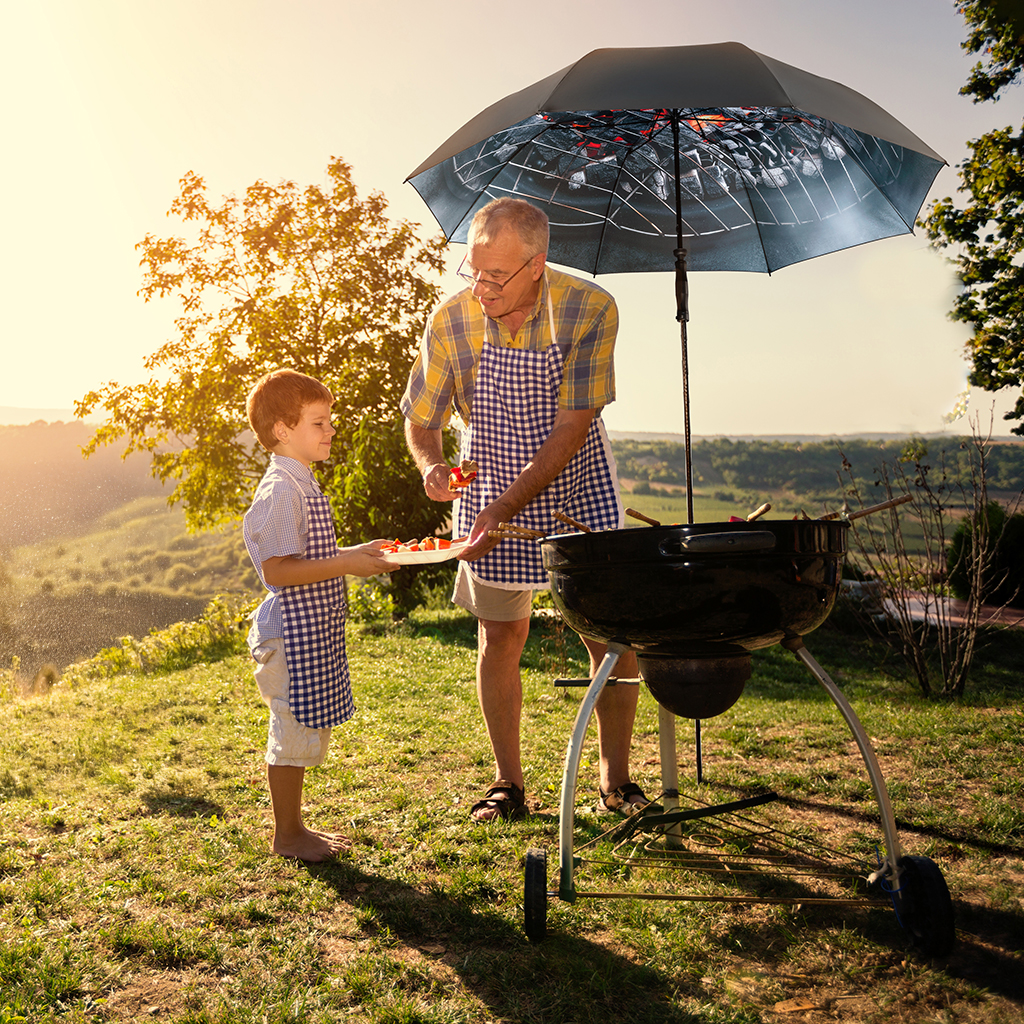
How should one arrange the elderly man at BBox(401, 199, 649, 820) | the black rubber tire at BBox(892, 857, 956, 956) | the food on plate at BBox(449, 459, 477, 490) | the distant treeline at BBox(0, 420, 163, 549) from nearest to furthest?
1. the black rubber tire at BBox(892, 857, 956, 956)
2. the elderly man at BBox(401, 199, 649, 820)
3. the food on plate at BBox(449, 459, 477, 490)
4. the distant treeline at BBox(0, 420, 163, 549)

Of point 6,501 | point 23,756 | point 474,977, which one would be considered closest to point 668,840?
point 474,977

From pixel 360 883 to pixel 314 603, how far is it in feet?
2.67

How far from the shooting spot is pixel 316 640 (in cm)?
239

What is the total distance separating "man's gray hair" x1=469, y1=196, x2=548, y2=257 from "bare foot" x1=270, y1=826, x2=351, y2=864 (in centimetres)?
192

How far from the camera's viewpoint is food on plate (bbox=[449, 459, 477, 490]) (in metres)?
2.69

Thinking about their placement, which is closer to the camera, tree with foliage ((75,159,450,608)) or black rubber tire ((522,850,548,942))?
black rubber tire ((522,850,548,942))

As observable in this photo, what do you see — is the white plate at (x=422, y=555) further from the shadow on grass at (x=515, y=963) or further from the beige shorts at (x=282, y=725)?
the shadow on grass at (x=515, y=963)

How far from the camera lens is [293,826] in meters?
2.49

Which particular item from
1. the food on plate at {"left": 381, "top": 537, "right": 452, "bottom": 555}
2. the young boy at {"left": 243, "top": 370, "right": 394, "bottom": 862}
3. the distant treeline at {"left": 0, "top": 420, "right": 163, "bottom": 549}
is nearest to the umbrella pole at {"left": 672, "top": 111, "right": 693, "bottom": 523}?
the food on plate at {"left": 381, "top": 537, "right": 452, "bottom": 555}

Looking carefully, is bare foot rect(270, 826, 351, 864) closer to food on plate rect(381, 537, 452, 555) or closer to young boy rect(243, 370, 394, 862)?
young boy rect(243, 370, 394, 862)

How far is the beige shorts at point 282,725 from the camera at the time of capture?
2.34 metres

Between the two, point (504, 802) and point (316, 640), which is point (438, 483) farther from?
point (504, 802)

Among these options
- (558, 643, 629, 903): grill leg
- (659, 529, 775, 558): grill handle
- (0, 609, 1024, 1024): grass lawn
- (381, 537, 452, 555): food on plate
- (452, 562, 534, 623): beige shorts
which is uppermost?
(659, 529, 775, 558): grill handle

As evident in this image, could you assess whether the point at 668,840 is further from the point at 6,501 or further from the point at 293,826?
the point at 6,501
